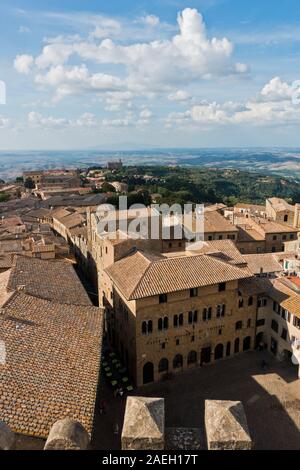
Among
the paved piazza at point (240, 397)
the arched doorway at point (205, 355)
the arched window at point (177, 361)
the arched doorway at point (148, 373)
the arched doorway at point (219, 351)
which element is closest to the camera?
the paved piazza at point (240, 397)

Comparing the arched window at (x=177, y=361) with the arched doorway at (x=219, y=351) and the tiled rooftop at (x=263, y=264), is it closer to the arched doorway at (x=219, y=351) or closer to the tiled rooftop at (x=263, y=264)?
the arched doorway at (x=219, y=351)

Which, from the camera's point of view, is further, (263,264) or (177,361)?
(263,264)

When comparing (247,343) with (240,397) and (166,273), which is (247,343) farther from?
(166,273)

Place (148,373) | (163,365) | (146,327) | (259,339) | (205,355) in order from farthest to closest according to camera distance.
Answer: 1. (259,339)
2. (205,355)
3. (163,365)
4. (148,373)
5. (146,327)

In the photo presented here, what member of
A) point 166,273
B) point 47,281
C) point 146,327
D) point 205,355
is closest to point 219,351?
point 205,355

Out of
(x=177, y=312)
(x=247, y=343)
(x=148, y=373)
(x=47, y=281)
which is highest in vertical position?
(x=47, y=281)

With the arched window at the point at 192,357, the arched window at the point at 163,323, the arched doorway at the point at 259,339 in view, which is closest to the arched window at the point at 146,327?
the arched window at the point at 163,323

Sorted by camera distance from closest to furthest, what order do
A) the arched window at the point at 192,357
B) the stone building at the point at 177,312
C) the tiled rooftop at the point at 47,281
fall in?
the stone building at the point at 177,312 < the tiled rooftop at the point at 47,281 < the arched window at the point at 192,357
